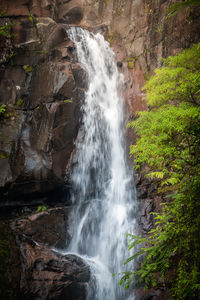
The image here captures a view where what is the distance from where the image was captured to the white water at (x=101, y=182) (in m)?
6.67

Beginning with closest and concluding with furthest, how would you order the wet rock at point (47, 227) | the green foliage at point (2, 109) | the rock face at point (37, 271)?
1. the rock face at point (37, 271)
2. the wet rock at point (47, 227)
3. the green foliage at point (2, 109)

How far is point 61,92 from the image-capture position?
8.23 metres

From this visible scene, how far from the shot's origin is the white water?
6668 mm

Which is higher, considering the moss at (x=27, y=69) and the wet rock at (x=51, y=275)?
the moss at (x=27, y=69)

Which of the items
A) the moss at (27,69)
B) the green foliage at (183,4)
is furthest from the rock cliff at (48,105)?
the green foliage at (183,4)

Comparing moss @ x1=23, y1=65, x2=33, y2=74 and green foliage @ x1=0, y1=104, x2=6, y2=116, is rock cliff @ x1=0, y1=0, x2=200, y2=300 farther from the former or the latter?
green foliage @ x1=0, y1=104, x2=6, y2=116

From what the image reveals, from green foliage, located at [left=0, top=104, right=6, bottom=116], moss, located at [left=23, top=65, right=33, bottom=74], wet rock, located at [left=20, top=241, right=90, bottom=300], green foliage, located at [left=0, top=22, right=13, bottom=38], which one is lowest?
wet rock, located at [left=20, top=241, right=90, bottom=300]

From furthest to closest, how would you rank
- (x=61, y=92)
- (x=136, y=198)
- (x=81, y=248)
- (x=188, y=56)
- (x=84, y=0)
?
(x=84, y=0) → (x=61, y=92) → (x=136, y=198) → (x=81, y=248) → (x=188, y=56)

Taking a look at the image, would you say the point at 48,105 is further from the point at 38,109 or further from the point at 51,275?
the point at 51,275

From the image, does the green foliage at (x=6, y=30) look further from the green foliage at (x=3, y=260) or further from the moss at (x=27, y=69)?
the green foliage at (x=3, y=260)

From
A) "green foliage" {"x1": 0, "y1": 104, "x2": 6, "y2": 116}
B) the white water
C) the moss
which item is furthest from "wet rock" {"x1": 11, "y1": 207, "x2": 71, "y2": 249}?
the moss

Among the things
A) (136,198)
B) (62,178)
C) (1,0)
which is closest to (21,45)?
(1,0)

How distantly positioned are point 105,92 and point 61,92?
10.7 ft

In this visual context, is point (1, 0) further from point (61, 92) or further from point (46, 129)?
point (46, 129)
